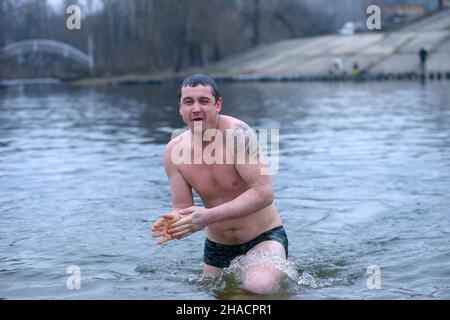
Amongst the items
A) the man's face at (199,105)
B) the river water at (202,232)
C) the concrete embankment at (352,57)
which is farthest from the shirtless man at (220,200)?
the concrete embankment at (352,57)

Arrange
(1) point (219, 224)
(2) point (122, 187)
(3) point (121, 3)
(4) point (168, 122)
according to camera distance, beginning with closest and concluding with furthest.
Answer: (1) point (219, 224)
(2) point (122, 187)
(4) point (168, 122)
(3) point (121, 3)

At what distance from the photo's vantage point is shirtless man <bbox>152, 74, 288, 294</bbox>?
6.23m

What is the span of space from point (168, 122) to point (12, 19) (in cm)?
5041

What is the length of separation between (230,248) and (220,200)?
1.40 feet

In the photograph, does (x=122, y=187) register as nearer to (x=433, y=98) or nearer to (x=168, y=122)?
(x=168, y=122)

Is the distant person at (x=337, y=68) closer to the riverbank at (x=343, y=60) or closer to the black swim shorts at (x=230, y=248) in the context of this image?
the riverbank at (x=343, y=60)

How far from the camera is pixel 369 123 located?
831 inches

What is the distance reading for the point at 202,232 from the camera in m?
9.66

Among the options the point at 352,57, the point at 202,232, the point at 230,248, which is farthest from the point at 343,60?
the point at 230,248

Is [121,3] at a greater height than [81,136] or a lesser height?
greater

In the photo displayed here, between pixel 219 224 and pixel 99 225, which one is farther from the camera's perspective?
pixel 99 225

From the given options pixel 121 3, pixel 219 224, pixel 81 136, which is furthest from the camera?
pixel 121 3

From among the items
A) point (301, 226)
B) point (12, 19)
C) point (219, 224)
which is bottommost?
point (301, 226)
